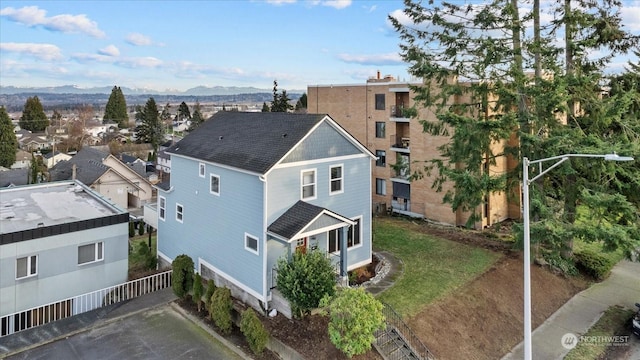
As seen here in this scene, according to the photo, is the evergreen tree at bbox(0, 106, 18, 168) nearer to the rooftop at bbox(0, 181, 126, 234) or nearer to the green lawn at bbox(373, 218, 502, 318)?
the rooftop at bbox(0, 181, 126, 234)

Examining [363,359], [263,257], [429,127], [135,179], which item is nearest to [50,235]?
[263,257]

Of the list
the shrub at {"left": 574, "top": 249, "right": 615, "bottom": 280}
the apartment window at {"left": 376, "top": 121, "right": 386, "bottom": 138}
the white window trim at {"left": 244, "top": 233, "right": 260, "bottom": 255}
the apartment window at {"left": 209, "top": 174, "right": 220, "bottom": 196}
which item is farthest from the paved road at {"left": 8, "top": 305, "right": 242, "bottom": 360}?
the apartment window at {"left": 376, "top": 121, "right": 386, "bottom": 138}

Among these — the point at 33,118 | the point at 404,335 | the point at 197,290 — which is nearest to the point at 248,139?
the point at 197,290

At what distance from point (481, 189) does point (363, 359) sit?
8.81 m

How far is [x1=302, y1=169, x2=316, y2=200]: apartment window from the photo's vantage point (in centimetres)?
1714

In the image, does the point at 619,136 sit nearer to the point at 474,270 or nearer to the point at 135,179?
the point at 474,270

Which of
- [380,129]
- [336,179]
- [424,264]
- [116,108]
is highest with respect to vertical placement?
[116,108]

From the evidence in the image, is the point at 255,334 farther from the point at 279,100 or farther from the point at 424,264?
the point at 279,100

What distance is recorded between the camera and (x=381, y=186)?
112 ft

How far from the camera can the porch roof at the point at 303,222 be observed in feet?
49.9

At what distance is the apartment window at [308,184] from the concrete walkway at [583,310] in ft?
29.9

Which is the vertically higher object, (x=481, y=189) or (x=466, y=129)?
(x=466, y=129)

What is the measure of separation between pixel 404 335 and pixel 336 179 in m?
7.03

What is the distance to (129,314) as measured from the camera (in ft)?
54.2
